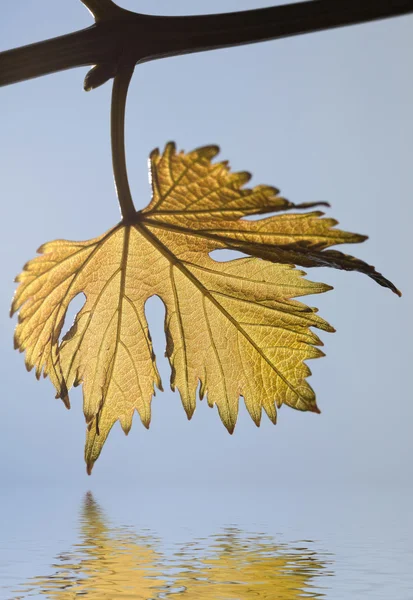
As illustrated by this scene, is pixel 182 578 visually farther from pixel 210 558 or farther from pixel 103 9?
pixel 103 9

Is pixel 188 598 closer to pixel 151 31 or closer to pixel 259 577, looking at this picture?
pixel 259 577

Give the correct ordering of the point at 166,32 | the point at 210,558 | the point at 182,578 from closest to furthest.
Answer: the point at 166,32, the point at 182,578, the point at 210,558

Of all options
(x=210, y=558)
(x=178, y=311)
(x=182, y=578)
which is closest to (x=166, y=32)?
(x=178, y=311)

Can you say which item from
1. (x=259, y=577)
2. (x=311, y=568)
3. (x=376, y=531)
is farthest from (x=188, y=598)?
(x=376, y=531)

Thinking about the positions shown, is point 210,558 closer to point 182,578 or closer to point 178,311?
point 182,578

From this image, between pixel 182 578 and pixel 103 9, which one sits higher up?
pixel 103 9

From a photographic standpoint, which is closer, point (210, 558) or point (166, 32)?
point (166, 32)

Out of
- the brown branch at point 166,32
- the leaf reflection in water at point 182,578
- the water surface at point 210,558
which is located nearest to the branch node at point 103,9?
the brown branch at point 166,32

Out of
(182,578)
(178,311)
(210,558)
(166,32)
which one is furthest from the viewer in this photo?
(210,558)
